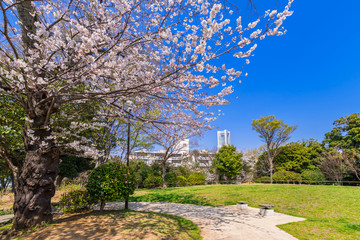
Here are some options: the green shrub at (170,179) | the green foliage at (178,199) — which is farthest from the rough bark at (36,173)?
the green shrub at (170,179)

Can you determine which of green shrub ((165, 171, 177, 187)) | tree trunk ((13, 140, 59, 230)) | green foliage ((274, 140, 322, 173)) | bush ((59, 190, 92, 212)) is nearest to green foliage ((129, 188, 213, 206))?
bush ((59, 190, 92, 212))

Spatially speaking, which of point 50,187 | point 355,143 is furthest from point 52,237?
point 355,143

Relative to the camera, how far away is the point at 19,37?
401 cm

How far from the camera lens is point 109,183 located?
212 inches

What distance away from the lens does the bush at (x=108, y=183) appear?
532 cm

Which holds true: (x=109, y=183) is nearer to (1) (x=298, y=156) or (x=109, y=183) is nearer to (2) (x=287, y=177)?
(2) (x=287, y=177)

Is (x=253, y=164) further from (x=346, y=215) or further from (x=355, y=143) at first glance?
(x=346, y=215)

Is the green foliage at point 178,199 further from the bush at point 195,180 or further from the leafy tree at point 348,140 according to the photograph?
the leafy tree at point 348,140

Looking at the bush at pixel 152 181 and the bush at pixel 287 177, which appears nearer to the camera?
the bush at pixel 152 181

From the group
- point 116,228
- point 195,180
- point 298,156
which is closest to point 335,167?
point 298,156

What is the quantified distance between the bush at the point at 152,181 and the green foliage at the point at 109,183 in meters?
13.9

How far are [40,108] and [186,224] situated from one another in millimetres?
4745

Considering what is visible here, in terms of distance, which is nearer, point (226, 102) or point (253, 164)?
point (226, 102)

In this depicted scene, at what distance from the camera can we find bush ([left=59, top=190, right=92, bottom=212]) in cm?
548
